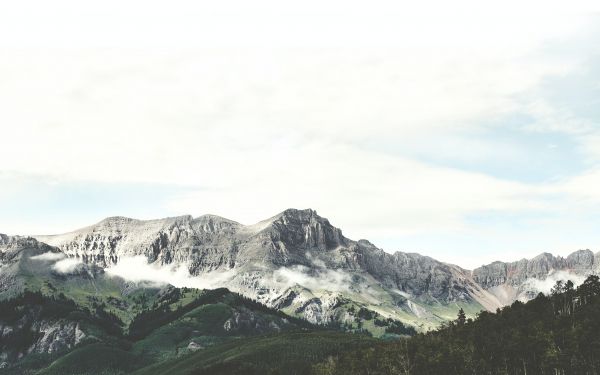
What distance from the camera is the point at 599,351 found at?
198m

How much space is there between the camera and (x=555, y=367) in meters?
198

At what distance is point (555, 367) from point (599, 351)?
16848 millimetres
